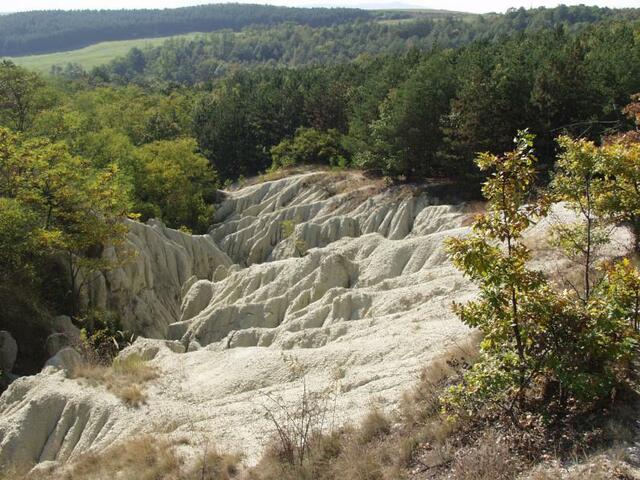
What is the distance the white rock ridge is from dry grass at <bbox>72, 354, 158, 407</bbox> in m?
0.26

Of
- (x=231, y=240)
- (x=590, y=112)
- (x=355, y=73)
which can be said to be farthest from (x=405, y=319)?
(x=355, y=73)

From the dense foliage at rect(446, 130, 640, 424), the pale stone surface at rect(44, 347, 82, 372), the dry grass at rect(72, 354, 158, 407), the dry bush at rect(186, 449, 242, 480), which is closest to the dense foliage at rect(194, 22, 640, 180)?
the dense foliage at rect(446, 130, 640, 424)

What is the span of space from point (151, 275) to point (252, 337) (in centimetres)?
1217

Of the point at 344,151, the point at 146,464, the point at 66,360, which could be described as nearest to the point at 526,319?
the point at 146,464

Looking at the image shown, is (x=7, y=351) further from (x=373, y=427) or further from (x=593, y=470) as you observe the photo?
(x=593, y=470)

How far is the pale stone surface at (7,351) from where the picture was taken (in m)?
20.2

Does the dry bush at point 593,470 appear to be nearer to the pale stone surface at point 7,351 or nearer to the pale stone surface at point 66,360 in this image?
the pale stone surface at point 66,360

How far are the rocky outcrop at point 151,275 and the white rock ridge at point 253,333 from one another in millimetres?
78

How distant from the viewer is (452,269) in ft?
68.7

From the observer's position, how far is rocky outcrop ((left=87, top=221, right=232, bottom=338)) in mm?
27609

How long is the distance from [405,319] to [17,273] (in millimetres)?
16148

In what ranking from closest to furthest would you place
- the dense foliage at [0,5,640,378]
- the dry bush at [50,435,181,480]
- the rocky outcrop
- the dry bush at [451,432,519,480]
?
1. the dry bush at [451,432,519,480]
2. the dense foliage at [0,5,640,378]
3. the dry bush at [50,435,181,480]
4. the rocky outcrop

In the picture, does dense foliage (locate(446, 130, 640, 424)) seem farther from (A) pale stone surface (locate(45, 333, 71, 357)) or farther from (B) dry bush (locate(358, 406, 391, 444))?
(A) pale stone surface (locate(45, 333, 71, 357))

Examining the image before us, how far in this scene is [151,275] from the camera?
101ft
